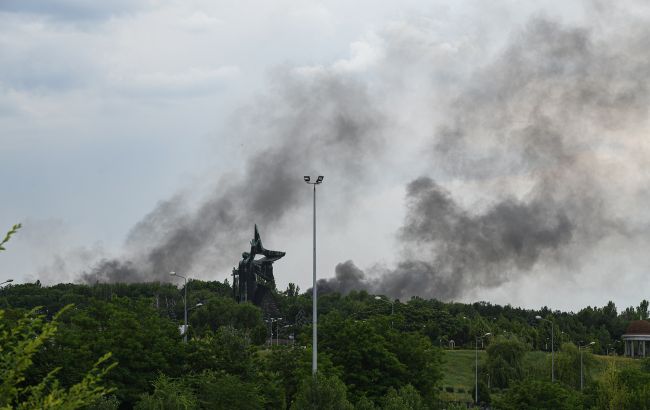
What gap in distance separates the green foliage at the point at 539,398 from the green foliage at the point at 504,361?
50.1 metres

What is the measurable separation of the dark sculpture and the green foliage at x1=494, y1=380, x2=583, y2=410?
343 ft

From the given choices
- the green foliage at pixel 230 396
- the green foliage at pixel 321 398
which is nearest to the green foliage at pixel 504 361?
the green foliage at pixel 230 396

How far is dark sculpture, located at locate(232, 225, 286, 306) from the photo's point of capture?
6909 inches

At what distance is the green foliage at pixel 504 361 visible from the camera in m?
124

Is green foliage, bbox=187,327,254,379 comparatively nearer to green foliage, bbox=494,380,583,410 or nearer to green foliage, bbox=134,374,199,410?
green foliage, bbox=134,374,199,410

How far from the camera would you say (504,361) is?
415 ft

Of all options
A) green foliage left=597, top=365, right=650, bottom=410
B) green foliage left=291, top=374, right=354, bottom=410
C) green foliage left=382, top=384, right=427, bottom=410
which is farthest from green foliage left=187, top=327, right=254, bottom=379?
green foliage left=597, top=365, right=650, bottom=410

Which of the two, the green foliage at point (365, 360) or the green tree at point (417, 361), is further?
the green tree at point (417, 361)

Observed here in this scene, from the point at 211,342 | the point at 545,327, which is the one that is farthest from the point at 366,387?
the point at 545,327

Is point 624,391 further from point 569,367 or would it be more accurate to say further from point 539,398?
point 569,367

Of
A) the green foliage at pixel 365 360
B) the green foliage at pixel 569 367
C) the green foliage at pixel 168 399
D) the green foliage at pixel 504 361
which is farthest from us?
the green foliage at pixel 504 361

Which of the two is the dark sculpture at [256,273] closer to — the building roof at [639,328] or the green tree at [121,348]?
the building roof at [639,328]

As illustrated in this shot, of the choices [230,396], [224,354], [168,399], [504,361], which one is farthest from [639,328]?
[168,399]

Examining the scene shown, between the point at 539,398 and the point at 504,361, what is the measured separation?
55.2 meters
